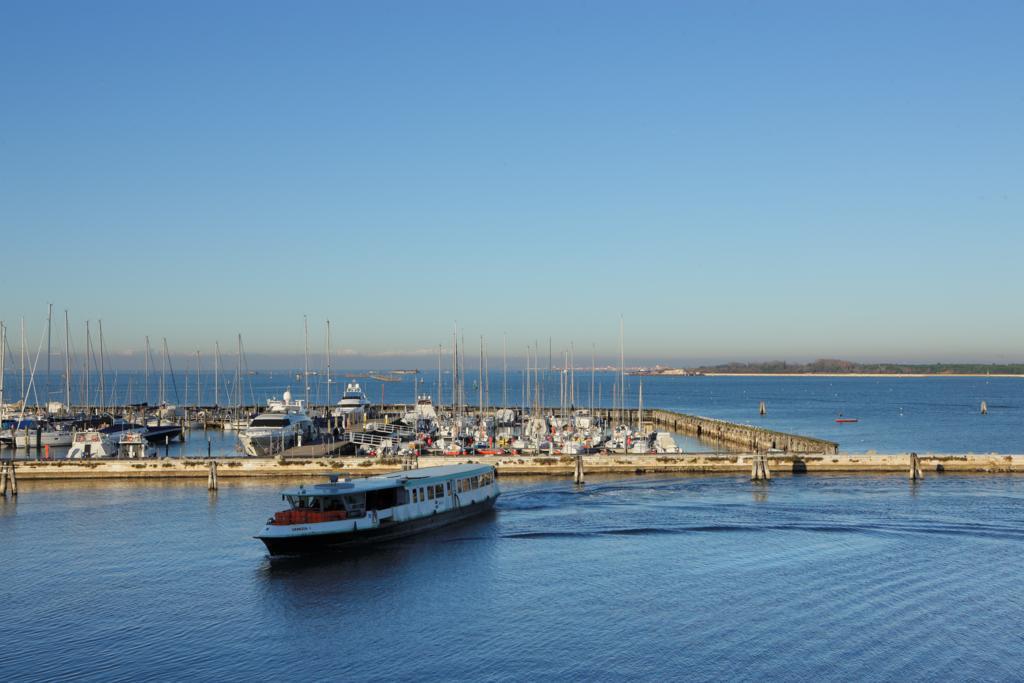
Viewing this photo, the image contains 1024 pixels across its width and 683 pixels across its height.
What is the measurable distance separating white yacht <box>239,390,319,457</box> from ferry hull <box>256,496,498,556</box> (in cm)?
3256

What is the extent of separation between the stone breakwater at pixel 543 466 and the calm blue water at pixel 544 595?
399 inches

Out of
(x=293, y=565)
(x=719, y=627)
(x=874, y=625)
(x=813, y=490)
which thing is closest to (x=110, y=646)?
(x=293, y=565)

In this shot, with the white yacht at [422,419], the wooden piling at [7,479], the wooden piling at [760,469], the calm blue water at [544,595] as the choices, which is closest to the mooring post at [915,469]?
the calm blue water at [544,595]

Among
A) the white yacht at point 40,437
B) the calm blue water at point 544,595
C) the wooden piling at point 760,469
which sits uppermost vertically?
the white yacht at point 40,437

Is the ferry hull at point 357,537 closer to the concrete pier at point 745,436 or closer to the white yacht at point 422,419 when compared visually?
the concrete pier at point 745,436

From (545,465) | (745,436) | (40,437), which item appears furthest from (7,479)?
(745,436)

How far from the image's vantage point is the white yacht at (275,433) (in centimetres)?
7994

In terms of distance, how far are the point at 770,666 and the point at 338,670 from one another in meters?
14.0

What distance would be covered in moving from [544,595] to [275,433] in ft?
161

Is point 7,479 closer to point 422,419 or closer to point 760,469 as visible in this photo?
point 422,419

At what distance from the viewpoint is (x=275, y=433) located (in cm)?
8125

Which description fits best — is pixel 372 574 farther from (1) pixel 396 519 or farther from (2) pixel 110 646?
(2) pixel 110 646

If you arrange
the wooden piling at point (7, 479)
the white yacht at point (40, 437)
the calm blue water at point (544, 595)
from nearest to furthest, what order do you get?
the calm blue water at point (544, 595) → the wooden piling at point (7, 479) → the white yacht at point (40, 437)

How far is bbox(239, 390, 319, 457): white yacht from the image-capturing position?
7994 cm
